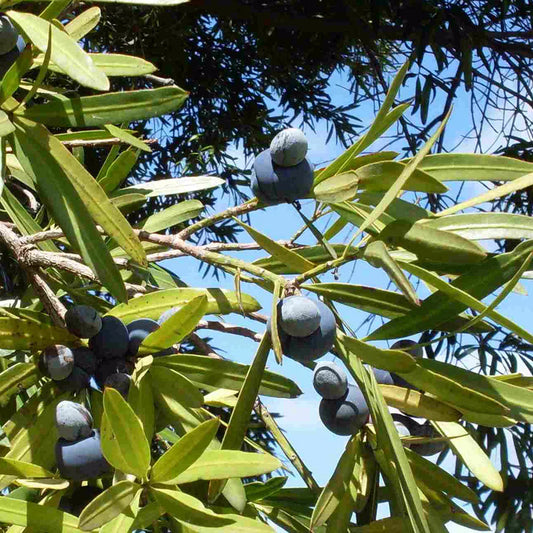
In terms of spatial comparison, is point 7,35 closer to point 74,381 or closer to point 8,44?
point 8,44

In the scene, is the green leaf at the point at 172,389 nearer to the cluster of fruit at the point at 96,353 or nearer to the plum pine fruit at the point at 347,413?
the cluster of fruit at the point at 96,353

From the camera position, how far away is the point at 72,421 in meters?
0.73

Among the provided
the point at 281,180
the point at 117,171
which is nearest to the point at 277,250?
the point at 281,180

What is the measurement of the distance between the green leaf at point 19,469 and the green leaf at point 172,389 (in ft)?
0.44

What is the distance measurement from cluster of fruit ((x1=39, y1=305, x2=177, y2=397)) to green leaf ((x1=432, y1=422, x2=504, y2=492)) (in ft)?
0.96

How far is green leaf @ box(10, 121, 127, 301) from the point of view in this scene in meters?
0.73

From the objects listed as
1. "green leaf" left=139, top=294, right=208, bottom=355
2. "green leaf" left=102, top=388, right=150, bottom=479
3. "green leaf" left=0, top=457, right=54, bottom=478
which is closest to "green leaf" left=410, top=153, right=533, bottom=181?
"green leaf" left=139, top=294, right=208, bottom=355

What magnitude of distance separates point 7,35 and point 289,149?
0.98 feet

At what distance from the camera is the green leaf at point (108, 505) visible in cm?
64

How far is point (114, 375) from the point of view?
0.76 metres

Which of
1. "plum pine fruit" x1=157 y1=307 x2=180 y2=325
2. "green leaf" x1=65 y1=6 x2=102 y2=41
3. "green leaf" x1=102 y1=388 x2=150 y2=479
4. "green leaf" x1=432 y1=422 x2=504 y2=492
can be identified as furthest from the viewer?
"green leaf" x1=65 y1=6 x2=102 y2=41

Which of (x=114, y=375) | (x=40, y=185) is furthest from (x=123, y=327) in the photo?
(x=40, y=185)

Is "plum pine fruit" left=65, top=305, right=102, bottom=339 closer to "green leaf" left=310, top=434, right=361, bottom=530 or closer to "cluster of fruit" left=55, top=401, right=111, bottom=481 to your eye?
"cluster of fruit" left=55, top=401, right=111, bottom=481

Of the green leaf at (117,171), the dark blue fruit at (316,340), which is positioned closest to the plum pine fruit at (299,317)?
the dark blue fruit at (316,340)
